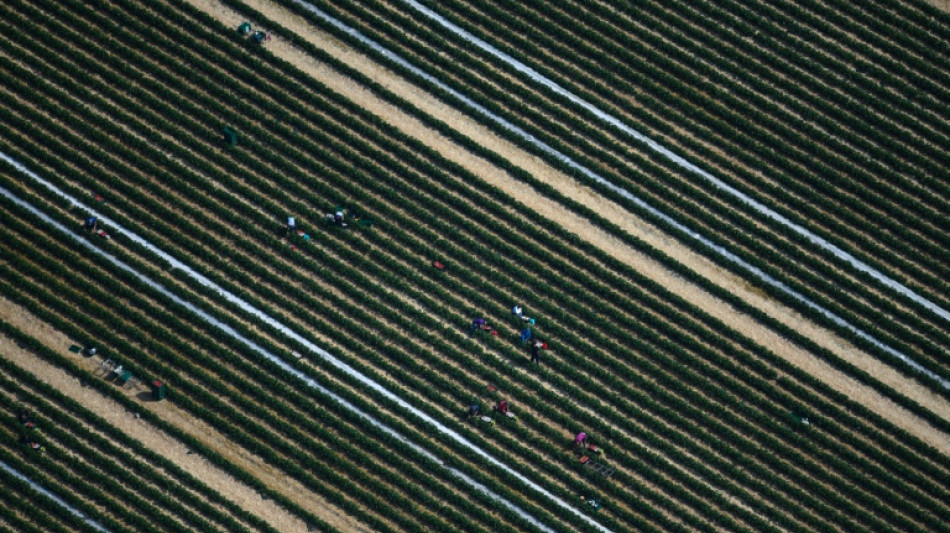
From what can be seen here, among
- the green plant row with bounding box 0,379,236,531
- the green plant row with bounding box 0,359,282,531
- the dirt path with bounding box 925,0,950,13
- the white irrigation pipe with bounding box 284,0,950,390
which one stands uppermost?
the dirt path with bounding box 925,0,950,13

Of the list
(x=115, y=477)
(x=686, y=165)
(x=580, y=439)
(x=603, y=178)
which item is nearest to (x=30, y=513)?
(x=115, y=477)

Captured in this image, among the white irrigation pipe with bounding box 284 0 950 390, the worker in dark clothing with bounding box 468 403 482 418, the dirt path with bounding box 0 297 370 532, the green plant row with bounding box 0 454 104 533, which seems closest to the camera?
the green plant row with bounding box 0 454 104 533

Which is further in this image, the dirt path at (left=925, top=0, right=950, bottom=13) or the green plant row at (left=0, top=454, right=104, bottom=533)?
the dirt path at (left=925, top=0, right=950, bottom=13)

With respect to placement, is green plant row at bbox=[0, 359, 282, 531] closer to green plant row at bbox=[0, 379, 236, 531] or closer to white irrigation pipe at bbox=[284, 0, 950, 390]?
green plant row at bbox=[0, 379, 236, 531]

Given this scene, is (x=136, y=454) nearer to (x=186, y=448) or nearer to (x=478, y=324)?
(x=186, y=448)

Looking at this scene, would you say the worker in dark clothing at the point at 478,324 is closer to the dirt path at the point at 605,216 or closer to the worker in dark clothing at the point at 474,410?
the worker in dark clothing at the point at 474,410

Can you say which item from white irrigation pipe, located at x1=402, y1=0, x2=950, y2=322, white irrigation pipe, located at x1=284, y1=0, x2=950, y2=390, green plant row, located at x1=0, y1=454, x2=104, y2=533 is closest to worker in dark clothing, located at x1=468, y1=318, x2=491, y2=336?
white irrigation pipe, located at x1=284, y1=0, x2=950, y2=390

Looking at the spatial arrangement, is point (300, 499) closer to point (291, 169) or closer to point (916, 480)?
point (291, 169)
